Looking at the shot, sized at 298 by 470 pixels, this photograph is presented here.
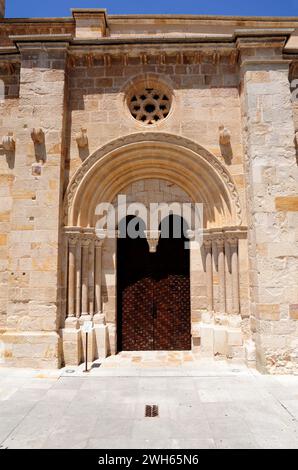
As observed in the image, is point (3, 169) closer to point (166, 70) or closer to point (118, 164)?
point (118, 164)

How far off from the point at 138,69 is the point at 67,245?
12.3ft

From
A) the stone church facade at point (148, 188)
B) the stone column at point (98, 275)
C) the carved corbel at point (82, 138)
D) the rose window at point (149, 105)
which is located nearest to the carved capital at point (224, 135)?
the stone church facade at point (148, 188)

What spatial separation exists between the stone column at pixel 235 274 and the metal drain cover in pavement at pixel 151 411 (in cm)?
256

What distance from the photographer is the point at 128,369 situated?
562cm

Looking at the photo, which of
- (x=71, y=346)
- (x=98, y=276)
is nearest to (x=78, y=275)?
(x=98, y=276)

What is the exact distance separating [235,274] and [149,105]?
376 cm

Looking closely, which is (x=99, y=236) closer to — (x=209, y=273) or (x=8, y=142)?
(x=209, y=273)

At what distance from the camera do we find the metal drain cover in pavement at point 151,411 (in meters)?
3.77

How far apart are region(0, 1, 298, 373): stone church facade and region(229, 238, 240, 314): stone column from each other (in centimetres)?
3

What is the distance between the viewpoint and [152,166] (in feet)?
21.9

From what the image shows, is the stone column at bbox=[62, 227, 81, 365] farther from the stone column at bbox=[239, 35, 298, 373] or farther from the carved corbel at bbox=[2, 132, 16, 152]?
the stone column at bbox=[239, 35, 298, 373]

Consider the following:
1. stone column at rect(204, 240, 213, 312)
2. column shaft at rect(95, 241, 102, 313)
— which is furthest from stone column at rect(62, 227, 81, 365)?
stone column at rect(204, 240, 213, 312)

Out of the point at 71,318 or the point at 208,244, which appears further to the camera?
the point at 208,244

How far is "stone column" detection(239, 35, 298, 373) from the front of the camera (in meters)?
5.38
